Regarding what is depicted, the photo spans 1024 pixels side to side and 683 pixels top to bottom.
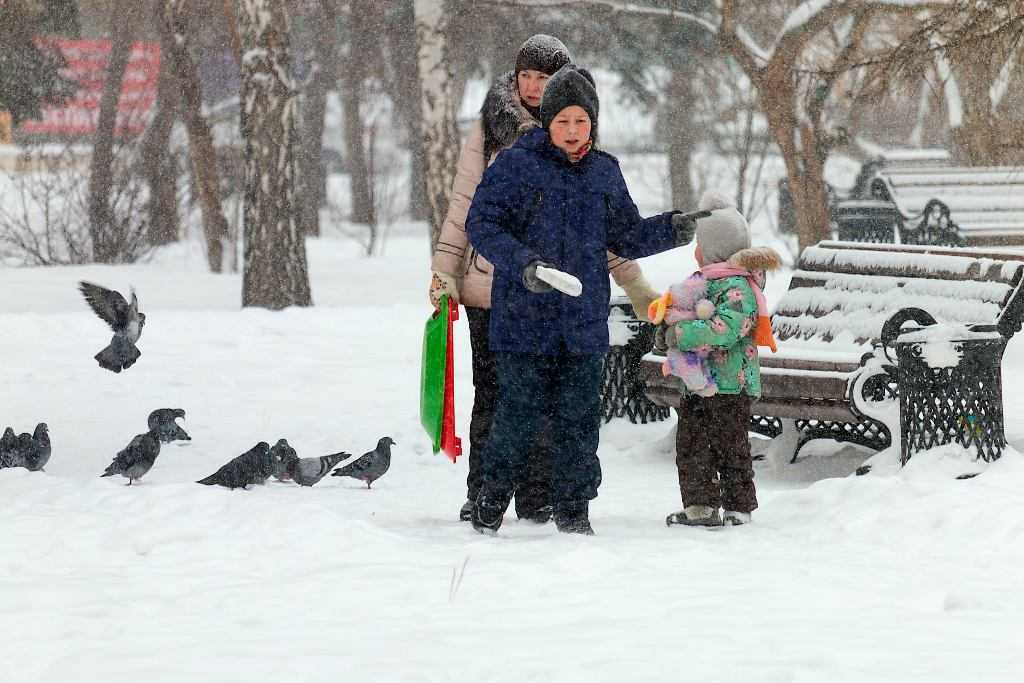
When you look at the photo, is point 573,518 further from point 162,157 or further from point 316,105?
point 316,105

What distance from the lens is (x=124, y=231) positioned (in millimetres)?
20766

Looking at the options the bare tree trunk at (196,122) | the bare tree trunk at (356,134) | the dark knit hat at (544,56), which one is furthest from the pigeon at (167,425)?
the bare tree trunk at (356,134)

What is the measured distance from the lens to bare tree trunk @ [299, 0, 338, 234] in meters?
25.0

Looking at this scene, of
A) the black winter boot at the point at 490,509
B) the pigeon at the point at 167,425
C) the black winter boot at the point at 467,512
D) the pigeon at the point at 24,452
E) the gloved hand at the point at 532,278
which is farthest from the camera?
the pigeon at the point at 167,425

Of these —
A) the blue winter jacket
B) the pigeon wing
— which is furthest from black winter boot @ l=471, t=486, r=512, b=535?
the pigeon wing

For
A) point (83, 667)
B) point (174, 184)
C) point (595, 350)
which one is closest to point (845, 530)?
point (595, 350)

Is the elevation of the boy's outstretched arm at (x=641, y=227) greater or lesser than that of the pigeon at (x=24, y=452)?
greater

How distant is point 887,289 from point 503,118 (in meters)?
3.23

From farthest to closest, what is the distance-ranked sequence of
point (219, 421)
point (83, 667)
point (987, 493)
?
point (219, 421) < point (987, 493) < point (83, 667)

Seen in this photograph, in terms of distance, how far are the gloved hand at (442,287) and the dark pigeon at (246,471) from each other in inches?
70.3

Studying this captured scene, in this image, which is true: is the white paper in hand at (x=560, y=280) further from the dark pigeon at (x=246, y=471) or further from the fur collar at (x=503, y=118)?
the dark pigeon at (x=246, y=471)

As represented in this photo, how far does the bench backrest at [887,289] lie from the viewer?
25.7 ft

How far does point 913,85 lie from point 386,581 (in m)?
5.70

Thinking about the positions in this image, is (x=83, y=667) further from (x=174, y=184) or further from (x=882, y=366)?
(x=174, y=184)
